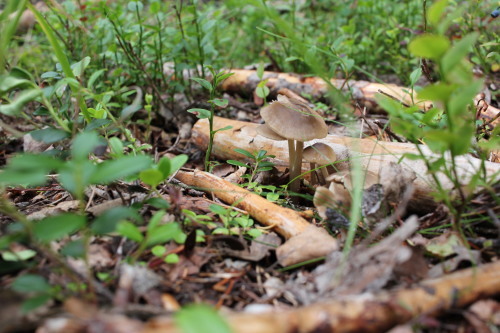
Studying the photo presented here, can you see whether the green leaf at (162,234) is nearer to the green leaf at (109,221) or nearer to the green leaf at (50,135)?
the green leaf at (109,221)

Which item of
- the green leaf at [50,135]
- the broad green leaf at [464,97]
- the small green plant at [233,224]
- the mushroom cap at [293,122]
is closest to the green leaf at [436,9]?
the broad green leaf at [464,97]

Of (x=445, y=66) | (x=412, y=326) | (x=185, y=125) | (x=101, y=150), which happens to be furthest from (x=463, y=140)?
(x=185, y=125)

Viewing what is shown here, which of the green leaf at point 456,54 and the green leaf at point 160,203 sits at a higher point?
the green leaf at point 456,54

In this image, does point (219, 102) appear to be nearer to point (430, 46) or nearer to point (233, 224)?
point (233, 224)

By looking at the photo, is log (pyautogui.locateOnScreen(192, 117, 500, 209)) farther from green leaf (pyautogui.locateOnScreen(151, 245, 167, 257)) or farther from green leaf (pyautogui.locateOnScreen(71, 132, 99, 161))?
green leaf (pyautogui.locateOnScreen(71, 132, 99, 161))

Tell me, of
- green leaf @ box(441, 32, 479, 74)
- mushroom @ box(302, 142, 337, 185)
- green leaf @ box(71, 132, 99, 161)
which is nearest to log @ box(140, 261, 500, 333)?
green leaf @ box(71, 132, 99, 161)

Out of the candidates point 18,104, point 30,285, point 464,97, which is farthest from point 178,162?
point 464,97
